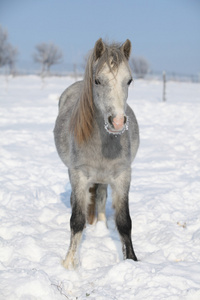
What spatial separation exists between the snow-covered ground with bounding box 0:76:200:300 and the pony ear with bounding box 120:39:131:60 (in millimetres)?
1841

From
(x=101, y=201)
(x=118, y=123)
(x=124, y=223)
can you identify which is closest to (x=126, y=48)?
(x=118, y=123)

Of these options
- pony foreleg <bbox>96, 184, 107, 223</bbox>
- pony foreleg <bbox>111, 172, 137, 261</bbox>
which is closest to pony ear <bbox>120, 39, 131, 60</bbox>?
pony foreleg <bbox>111, 172, 137, 261</bbox>

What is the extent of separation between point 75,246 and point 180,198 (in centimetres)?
215

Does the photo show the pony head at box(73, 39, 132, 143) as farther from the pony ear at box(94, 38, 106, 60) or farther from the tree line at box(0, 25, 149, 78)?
the tree line at box(0, 25, 149, 78)

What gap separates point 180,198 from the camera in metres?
4.63

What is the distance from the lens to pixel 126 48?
2.83m

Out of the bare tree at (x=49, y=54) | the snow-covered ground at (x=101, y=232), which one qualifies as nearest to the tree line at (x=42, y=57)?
the bare tree at (x=49, y=54)

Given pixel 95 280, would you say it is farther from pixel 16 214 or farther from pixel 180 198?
pixel 180 198

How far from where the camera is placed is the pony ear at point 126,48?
9.15 ft

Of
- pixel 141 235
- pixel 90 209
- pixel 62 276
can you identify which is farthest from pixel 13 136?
pixel 62 276

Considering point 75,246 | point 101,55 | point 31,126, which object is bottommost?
point 31,126

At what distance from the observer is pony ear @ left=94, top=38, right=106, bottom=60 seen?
8.81ft

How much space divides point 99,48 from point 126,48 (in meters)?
0.27

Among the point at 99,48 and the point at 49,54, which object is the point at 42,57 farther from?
the point at 99,48
